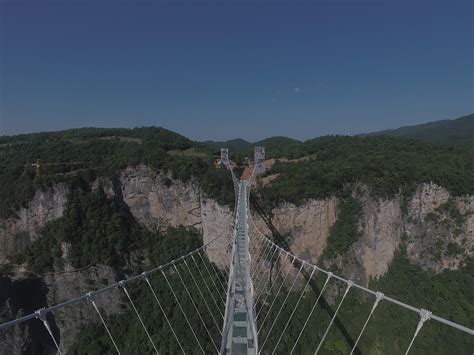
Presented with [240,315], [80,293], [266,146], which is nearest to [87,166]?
[80,293]

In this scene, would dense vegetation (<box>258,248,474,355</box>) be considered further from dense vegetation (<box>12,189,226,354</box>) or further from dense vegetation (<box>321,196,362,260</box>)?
dense vegetation (<box>12,189,226,354</box>)

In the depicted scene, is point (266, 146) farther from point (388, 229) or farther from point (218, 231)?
point (218, 231)

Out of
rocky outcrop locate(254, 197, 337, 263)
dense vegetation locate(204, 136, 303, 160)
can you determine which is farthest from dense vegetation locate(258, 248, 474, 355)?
dense vegetation locate(204, 136, 303, 160)

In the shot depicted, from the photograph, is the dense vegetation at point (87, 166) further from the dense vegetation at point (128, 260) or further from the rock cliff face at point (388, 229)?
the rock cliff face at point (388, 229)

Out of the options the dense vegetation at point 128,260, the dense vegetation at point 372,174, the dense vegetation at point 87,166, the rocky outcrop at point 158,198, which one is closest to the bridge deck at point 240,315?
the dense vegetation at point 128,260

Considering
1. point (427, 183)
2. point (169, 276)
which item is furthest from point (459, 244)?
point (169, 276)

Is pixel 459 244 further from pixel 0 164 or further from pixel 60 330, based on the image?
pixel 0 164
